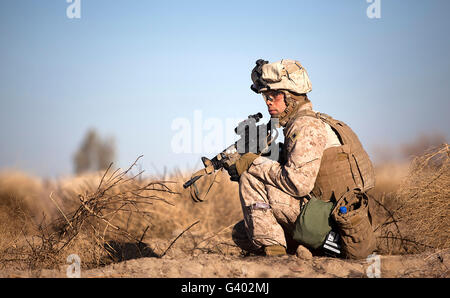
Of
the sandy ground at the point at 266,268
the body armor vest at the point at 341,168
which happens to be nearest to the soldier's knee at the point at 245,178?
the body armor vest at the point at 341,168

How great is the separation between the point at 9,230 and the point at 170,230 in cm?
248

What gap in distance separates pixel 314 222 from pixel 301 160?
0.54 m

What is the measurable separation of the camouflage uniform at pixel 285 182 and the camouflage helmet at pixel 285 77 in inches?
8.2

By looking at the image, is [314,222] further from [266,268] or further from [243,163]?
[243,163]

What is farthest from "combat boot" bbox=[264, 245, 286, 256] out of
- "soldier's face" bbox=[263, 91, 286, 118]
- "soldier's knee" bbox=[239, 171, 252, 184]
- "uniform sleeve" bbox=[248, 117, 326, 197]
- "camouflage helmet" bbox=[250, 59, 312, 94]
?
"camouflage helmet" bbox=[250, 59, 312, 94]

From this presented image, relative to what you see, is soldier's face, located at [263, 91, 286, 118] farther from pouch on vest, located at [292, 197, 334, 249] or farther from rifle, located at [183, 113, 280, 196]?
pouch on vest, located at [292, 197, 334, 249]

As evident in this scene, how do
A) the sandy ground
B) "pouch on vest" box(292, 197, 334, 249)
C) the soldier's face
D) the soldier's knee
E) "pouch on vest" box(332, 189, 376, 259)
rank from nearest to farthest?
the sandy ground → "pouch on vest" box(332, 189, 376, 259) → "pouch on vest" box(292, 197, 334, 249) → the soldier's knee → the soldier's face

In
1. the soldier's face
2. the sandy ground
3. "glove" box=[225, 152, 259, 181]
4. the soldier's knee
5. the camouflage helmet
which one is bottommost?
the sandy ground

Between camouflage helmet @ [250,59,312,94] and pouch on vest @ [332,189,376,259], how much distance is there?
1092 mm

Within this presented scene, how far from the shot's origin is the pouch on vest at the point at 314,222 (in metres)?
4.16

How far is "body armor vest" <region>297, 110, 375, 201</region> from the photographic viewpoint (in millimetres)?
4309

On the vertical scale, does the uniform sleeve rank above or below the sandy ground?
above

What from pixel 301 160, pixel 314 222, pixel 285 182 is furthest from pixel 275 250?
pixel 301 160
